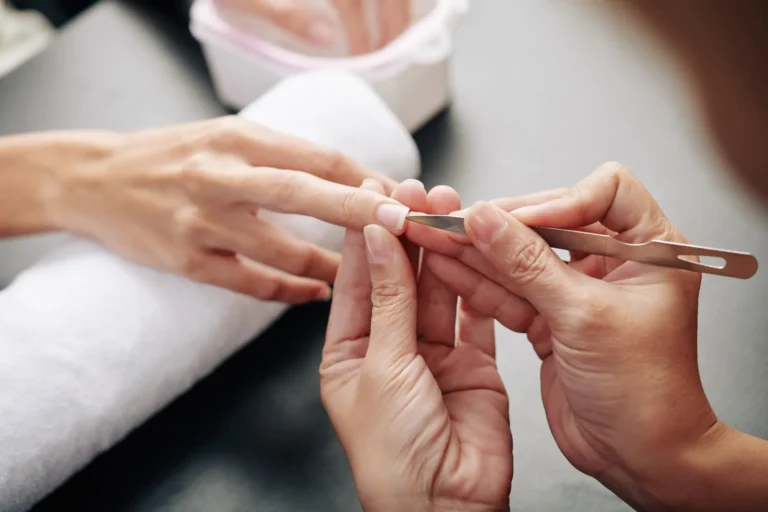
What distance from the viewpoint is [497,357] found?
1.70 feet

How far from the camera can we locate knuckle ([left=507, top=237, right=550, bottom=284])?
15.4 inches

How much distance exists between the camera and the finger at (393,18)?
63 centimetres

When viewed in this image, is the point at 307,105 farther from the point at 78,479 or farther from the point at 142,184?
the point at 78,479

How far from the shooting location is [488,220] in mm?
391

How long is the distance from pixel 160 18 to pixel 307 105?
1.28 feet

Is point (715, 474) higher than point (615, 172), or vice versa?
point (615, 172)

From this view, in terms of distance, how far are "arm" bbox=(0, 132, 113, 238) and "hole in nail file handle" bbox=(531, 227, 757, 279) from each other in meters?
0.41

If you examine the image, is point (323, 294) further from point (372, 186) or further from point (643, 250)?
point (643, 250)

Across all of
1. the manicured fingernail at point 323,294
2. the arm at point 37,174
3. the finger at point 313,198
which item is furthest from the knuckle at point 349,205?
the arm at point 37,174

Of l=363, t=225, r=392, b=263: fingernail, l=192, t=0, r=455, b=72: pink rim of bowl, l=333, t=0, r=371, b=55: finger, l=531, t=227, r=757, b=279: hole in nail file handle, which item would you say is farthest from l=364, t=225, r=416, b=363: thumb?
l=333, t=0, r=371, b=55: finger

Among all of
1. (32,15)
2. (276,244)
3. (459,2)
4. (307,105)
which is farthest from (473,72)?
(32,15)

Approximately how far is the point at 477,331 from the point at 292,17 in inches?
16.2

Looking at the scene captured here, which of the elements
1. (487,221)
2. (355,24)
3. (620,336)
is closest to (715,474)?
(620,336)

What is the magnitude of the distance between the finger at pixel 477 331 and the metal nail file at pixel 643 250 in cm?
13
